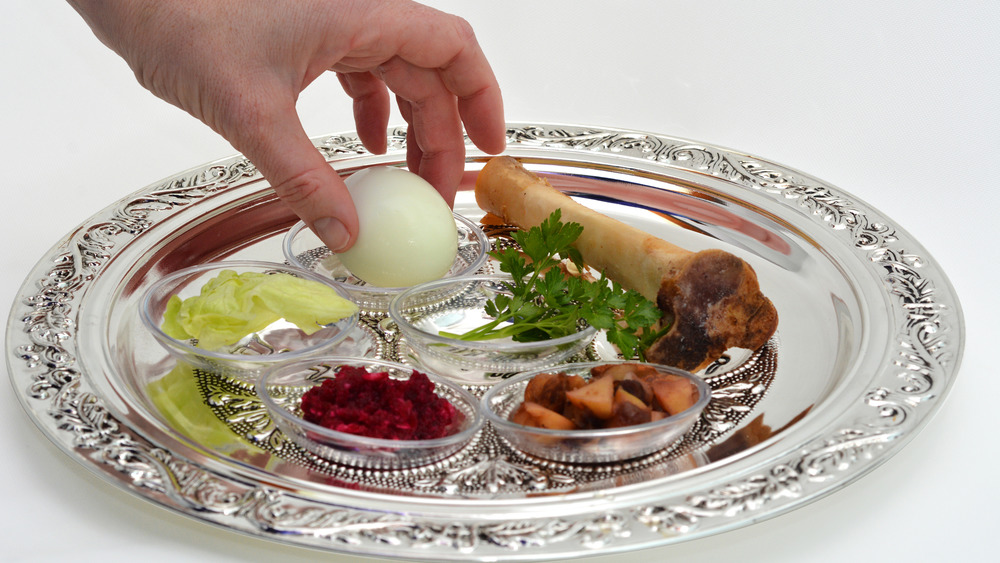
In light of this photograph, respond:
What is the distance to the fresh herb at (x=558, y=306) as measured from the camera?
281cm

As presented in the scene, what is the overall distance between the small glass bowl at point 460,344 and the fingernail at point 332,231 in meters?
0.30

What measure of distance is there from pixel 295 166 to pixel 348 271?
88 centimetres

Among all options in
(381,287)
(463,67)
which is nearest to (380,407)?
(381,287)

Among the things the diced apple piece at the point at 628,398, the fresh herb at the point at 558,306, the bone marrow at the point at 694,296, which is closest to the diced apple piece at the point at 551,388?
the diced apple piece at the point at 628,398

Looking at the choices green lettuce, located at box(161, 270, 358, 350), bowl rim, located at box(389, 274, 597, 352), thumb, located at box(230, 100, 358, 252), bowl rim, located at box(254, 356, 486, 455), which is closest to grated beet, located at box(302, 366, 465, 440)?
bowl rim, located at box(254, 356, 486, 455)

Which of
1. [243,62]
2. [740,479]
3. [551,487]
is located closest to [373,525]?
[551,487]

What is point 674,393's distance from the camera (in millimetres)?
2486

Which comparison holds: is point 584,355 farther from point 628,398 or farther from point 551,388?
point 628,398

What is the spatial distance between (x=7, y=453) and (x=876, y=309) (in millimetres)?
2831

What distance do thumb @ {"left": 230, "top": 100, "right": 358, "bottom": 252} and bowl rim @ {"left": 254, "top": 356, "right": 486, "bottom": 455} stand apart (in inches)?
17.7

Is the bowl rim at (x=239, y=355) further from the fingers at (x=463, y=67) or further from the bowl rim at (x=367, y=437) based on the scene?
the fingers at (x=463, y=67)

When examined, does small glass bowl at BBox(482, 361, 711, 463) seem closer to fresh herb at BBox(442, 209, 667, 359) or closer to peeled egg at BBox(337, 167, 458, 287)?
fresh herb at BBox(442, 209, 667, 359)

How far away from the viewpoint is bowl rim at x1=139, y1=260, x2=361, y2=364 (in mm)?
2709

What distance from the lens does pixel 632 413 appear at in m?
2.38
